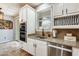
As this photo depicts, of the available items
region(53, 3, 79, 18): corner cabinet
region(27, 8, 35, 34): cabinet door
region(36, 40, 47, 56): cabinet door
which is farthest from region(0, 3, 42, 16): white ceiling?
region(36, 40, 47, 56): cabinet door

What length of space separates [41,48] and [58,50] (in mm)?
281

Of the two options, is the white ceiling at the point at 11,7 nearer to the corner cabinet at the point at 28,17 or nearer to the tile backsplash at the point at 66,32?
the corner cabinet at the point at 28,17

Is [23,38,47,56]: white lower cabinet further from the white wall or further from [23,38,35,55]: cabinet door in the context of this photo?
the white wall

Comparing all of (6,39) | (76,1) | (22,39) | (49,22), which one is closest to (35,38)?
(22,39)

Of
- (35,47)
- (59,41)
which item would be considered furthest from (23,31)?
(59,41)

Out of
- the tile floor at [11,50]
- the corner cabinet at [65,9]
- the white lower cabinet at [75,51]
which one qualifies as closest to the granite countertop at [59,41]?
the white lower cabinet at [75,51]

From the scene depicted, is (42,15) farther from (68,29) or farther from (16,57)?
(16,57)

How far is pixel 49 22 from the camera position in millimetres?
1647

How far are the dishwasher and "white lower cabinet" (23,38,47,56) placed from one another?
8 centimetres

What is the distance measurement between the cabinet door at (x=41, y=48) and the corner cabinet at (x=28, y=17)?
236 mm

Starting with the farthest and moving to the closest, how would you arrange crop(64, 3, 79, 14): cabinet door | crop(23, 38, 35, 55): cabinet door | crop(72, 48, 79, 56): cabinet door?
crop(23, 38, 35, 55): cabinet door, crop(64, 3, 79, 14): cabinet door, crop(72, 48, 79, 56): cabinet door

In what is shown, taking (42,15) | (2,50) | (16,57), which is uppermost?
(42,15)

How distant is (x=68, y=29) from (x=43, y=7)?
1.83 ft

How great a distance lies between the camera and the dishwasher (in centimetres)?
147
